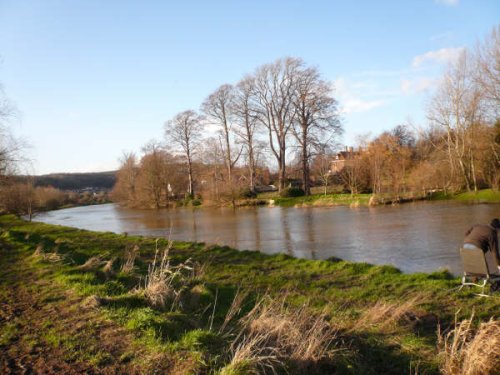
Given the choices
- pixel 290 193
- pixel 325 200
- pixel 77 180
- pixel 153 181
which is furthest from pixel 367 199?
pixel 77 180

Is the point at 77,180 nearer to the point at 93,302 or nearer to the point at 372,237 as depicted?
the point at 372,237

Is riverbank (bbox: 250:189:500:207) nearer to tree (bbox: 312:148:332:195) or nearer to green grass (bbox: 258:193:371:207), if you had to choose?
green grass (bbox: 258:193:371:207)

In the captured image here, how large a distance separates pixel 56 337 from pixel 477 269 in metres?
6.95

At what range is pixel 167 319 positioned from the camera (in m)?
5.22

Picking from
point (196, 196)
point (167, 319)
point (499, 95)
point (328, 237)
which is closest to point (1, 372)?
point (167, 319)

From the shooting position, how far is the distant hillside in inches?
4381

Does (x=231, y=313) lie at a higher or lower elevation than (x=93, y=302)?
lower

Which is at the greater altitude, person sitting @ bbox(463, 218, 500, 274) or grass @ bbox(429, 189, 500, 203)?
person sitting @ bbox(463, 218, 500, 274)

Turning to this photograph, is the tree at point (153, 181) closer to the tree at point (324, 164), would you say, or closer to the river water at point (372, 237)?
the tree at point (324, 164)

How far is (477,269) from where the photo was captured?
291 inches

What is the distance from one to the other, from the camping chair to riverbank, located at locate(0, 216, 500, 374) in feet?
1.06

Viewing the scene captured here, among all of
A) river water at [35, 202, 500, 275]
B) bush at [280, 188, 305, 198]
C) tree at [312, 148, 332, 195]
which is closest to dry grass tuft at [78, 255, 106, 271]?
river water at [35, 202, 500, 275]

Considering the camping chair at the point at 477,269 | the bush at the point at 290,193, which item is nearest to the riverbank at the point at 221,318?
the camping chair at the point at 477,269

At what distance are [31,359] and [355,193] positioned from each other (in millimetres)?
36279
